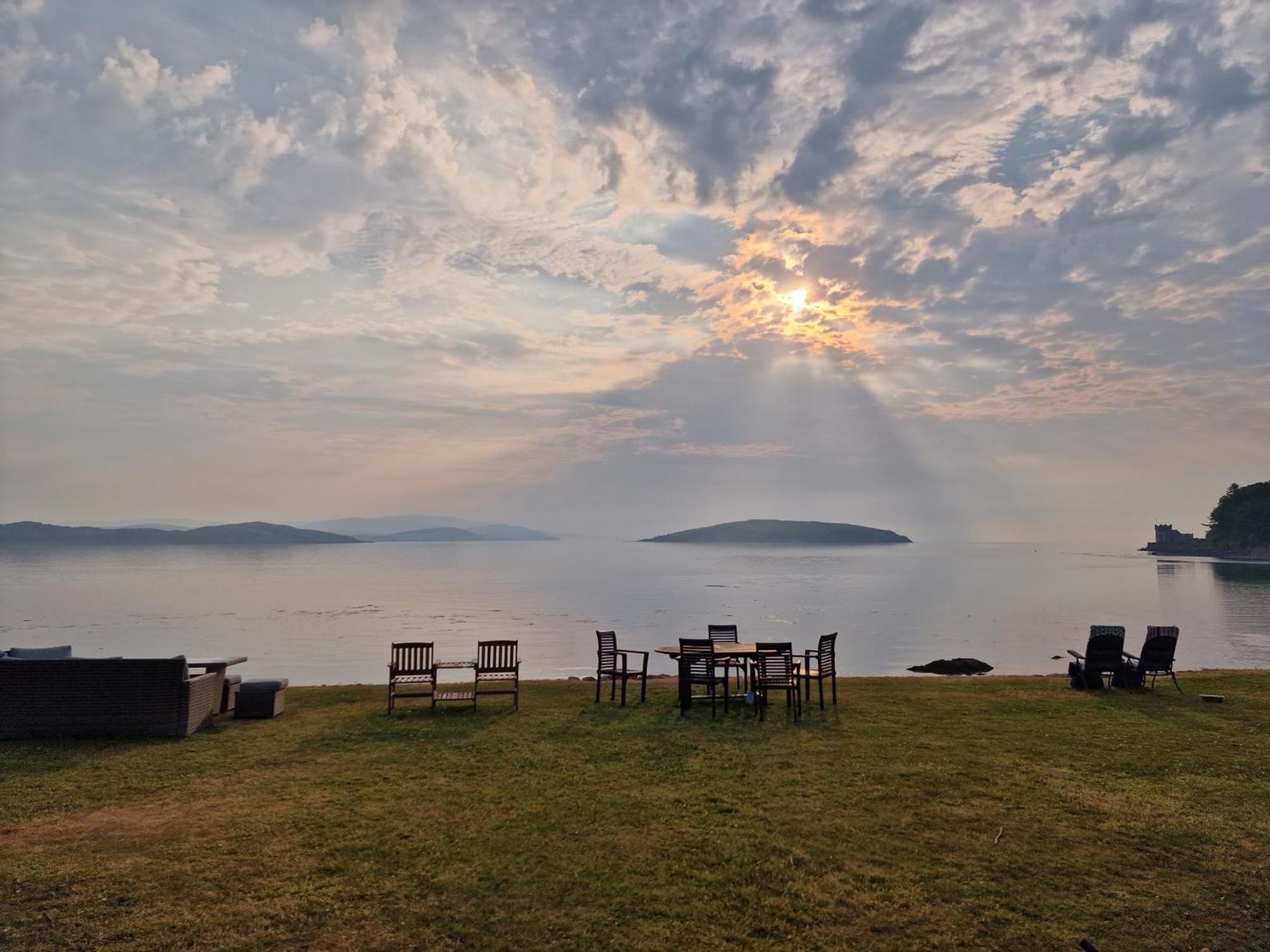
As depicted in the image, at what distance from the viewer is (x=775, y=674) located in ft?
41.4

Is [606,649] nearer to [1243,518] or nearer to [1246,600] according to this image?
[1246,600]

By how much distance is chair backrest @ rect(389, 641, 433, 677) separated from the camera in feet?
43.1

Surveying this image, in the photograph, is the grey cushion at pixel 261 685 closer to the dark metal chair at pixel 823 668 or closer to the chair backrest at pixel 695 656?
the chair backrest at pixel 695 656

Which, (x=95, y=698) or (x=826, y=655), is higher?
(x=826, y=655)

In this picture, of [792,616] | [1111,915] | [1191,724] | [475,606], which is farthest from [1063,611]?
[1111,915]

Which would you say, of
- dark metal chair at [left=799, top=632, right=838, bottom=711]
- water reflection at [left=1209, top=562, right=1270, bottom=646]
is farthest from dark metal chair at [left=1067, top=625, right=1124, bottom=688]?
water reflection at [left=1209, top=562, right=1270, bottom=646]

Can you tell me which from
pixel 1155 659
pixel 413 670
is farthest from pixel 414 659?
pixel 1155 659

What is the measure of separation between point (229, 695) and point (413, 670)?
116 inches

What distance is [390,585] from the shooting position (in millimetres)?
83688

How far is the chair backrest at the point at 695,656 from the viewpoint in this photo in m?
12.8

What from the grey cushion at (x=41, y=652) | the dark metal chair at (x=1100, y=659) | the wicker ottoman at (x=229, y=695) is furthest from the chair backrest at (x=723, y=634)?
the grey cushion at (x=41, y=652)

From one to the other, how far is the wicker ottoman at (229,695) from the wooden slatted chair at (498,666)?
3.86m

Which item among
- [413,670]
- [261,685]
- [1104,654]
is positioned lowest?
[261,685]

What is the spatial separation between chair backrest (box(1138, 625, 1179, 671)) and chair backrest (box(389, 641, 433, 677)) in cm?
1400
